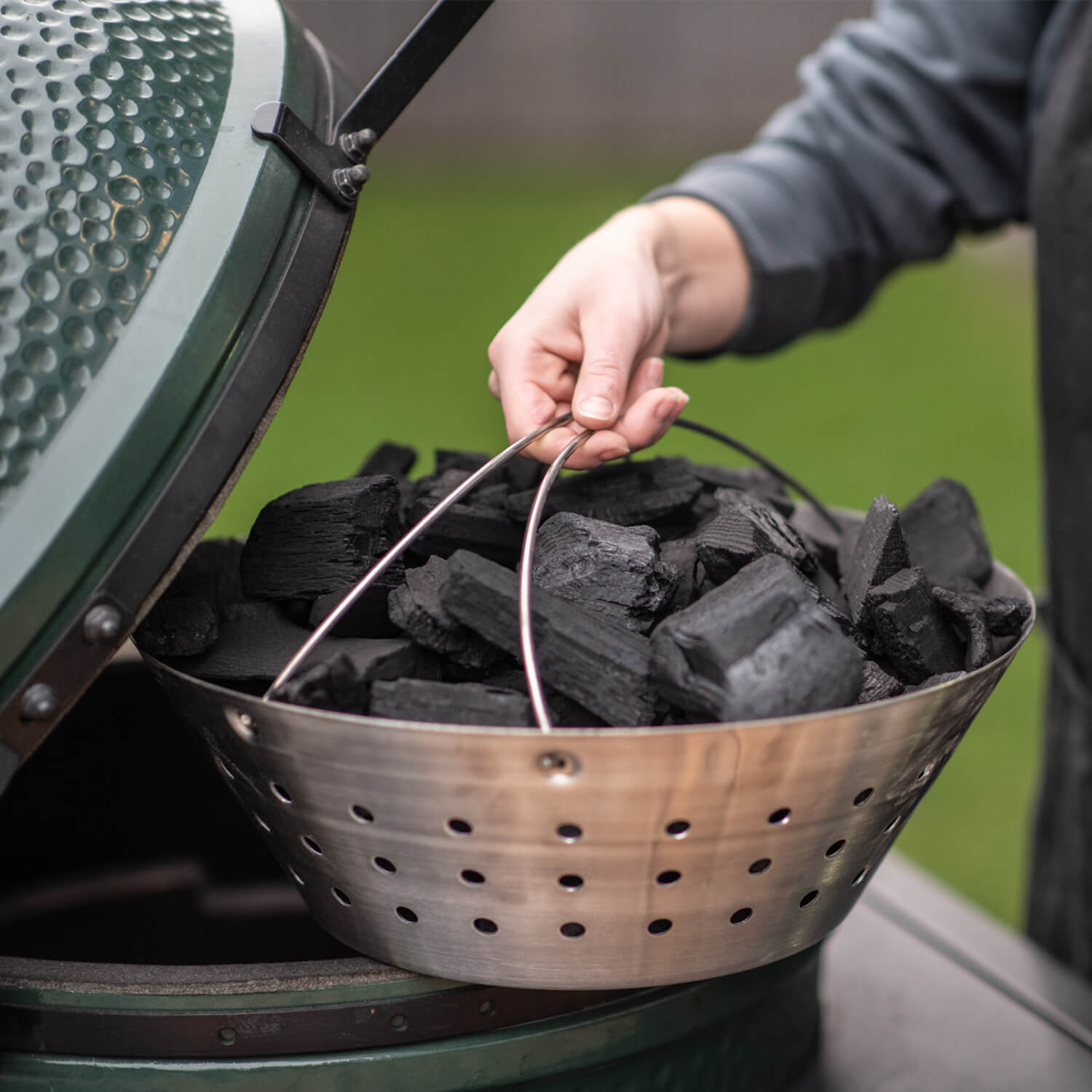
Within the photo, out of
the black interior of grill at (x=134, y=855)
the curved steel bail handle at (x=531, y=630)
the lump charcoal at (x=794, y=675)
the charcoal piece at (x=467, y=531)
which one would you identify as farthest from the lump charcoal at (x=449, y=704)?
the black interior of grill at (x=134, y=855)

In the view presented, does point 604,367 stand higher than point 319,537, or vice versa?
point 604,367

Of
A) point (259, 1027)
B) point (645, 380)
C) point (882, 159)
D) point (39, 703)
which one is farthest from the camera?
point (882, 159)

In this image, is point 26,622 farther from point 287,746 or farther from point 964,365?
point 964,365

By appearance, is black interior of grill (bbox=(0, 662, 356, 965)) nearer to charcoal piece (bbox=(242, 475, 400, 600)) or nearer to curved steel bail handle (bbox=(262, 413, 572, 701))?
charcoal piece (bbox=(242, 475, 400, 600))

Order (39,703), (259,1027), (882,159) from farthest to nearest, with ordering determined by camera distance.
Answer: (882,159) → (259,1027) → (39,703)

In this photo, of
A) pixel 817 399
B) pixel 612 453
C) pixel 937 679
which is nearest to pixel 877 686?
pixel 937 679

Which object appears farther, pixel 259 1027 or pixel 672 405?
pixel 672 405

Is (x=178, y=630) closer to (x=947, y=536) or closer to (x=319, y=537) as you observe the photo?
(x=319, y=537)

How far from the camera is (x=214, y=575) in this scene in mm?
864

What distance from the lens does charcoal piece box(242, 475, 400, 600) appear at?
0.79 m

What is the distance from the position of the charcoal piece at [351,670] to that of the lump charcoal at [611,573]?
0.11 metres

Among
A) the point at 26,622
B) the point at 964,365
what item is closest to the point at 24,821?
the point at 26,622

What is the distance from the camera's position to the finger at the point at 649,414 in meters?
0.80

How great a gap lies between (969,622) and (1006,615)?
0.05 metres
